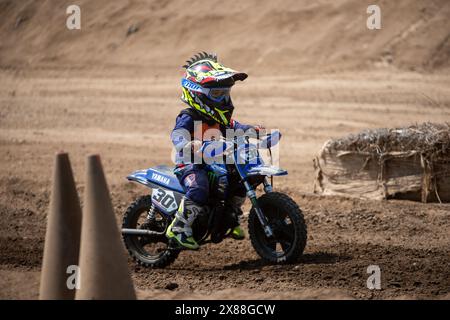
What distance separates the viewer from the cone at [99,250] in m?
5.00

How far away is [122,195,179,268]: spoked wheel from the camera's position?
7.34 metres

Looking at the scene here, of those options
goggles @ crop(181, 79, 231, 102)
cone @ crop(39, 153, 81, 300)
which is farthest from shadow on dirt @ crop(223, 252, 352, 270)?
cone @ crop(39, 153, 81, 300)

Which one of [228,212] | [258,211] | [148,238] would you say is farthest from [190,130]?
[148,238]

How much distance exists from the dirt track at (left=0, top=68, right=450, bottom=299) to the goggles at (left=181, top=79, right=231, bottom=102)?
1744 millimetres

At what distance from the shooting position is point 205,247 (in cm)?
827

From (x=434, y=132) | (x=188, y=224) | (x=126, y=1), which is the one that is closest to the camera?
(x=188, y=224)

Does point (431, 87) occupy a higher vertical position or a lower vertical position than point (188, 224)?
higher

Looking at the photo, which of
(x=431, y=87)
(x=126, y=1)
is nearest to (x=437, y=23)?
(x=431, y=87)

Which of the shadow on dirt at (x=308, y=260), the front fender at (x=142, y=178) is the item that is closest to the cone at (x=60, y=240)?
the front fender at (x=142, y=178)

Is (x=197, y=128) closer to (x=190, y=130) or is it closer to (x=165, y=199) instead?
(x=190, y=130)

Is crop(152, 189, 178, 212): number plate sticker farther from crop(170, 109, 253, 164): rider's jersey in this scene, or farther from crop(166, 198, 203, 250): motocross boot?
crop(170, 109, 253, 164): rider's jersey

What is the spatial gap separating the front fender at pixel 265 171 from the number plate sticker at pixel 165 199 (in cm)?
90
